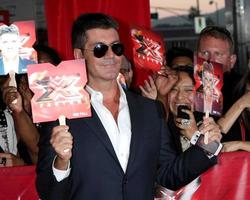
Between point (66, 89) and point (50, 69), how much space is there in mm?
108

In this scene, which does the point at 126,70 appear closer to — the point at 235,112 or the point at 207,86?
the point at 235,112

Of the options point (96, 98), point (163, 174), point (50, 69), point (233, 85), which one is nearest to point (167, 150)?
point (163, 174)

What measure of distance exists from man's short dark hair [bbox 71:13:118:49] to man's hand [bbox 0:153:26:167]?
110cm

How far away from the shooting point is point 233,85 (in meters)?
4.07

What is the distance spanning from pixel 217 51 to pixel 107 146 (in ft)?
5.95

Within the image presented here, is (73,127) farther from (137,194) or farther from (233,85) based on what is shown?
(233,85)


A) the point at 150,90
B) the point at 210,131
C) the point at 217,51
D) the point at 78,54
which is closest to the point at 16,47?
the point at 78,54

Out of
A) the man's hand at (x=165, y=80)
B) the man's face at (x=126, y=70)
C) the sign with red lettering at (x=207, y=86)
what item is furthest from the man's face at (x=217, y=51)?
the sign with red lettering at (x=207, y=86)

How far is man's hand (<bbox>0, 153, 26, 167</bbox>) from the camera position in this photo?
143 inches

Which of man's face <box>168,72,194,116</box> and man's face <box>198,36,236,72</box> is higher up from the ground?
man's face <box>198,36,236,72</box>

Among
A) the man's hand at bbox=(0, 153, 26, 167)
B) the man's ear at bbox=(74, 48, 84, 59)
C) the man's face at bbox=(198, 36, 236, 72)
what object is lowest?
the man's hand at bbox=(0, 153, 26, 167)

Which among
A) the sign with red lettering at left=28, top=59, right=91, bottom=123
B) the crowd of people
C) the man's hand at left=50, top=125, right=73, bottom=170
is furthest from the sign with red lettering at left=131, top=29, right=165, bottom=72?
the man's hand at left=50, top=125, right=73, bottom=170

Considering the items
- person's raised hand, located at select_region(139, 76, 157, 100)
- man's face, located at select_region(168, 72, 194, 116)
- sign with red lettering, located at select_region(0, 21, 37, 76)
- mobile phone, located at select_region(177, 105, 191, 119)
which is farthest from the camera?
person's raised hand, located at select_region(139, 76, 157, 100)

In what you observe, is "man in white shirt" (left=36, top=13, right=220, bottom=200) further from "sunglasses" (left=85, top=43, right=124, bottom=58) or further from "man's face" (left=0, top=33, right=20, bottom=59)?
"man's face" (left=0, top=33, right=20, bottom=59)
